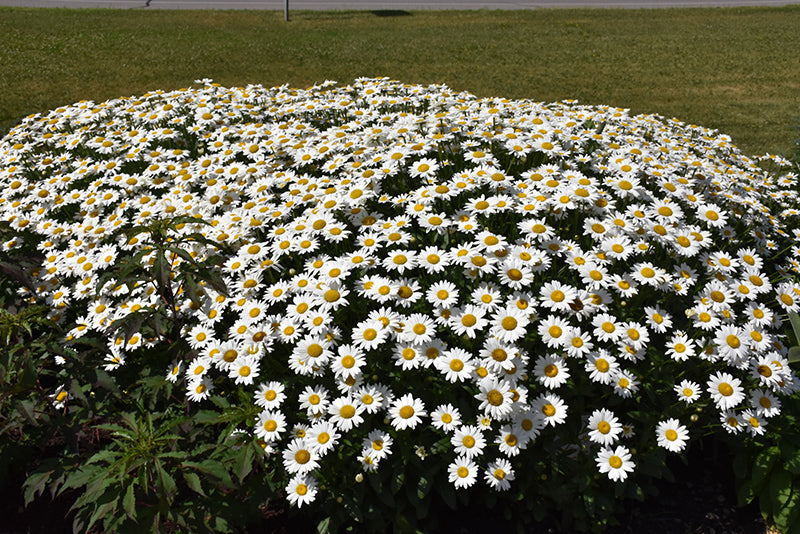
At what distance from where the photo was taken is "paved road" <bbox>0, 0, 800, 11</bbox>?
21.1 m

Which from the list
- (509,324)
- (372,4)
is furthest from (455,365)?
(372,4)

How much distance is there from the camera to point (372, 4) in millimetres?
23172

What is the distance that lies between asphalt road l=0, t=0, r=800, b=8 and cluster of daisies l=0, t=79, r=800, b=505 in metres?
19.8

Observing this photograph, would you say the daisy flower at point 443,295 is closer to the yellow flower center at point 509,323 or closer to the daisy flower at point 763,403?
the yellow flower center at point 509,323

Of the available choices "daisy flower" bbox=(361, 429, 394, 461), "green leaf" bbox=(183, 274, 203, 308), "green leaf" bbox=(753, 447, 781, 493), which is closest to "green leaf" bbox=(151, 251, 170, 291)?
"green leaf" bbox=(183, 274, 203, 308)

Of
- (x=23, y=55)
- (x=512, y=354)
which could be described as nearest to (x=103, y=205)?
(x=512, y=354)

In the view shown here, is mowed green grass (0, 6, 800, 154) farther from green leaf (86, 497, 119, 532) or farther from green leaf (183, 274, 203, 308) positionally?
green leaf (86, 497, 119, 532)

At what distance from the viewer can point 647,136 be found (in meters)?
5.59

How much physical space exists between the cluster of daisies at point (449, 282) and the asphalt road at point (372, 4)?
19759mm

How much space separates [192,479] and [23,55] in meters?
15.8

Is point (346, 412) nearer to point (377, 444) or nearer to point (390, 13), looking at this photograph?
point (377, 444)

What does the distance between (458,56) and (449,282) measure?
1298 cm

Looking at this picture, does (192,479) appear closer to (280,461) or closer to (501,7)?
(280,461)

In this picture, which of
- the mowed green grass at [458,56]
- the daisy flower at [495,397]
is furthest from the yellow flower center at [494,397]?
Result: the mowed green grass at [458,56]
